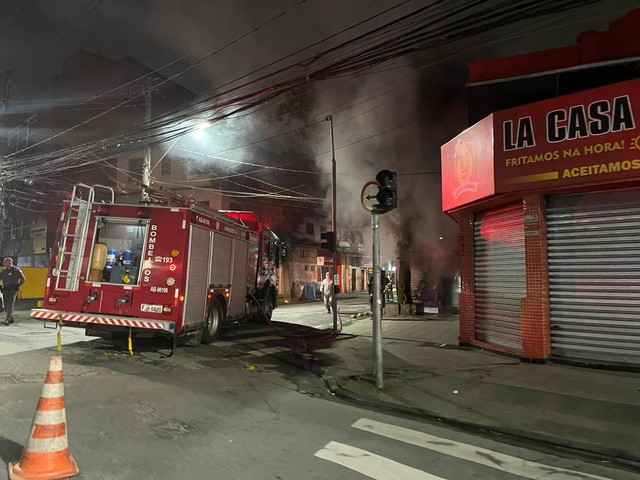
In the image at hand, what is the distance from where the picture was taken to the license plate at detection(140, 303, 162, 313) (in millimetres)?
7312

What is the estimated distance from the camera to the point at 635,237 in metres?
6.96

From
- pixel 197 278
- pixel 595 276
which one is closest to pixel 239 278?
pixel 197 278

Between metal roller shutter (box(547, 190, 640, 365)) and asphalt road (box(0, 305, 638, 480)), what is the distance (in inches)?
158

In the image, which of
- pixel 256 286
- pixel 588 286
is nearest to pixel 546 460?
pixel 588 286

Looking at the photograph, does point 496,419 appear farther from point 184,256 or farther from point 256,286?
point 256,286

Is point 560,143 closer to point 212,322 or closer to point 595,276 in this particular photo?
point 595,276

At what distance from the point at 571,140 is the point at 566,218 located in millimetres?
1316

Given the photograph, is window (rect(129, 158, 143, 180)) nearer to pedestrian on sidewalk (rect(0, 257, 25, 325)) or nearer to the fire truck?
pedestrian on sidewalk (rect(0, 257, 25, 325))

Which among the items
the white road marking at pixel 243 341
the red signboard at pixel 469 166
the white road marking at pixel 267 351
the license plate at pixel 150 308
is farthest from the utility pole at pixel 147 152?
the red signboard at pixel 469 166

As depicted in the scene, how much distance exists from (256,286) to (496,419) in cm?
808

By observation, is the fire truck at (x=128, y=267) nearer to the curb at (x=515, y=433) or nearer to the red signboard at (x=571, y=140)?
the curb at (x=515, y=433)

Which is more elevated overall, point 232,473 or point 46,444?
point 46,444

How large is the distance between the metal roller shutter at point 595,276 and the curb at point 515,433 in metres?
3.63

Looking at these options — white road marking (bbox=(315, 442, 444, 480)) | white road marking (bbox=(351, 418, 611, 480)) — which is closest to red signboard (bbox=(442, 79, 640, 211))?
white road marking (bbox=(351, 418, 611, 480))
